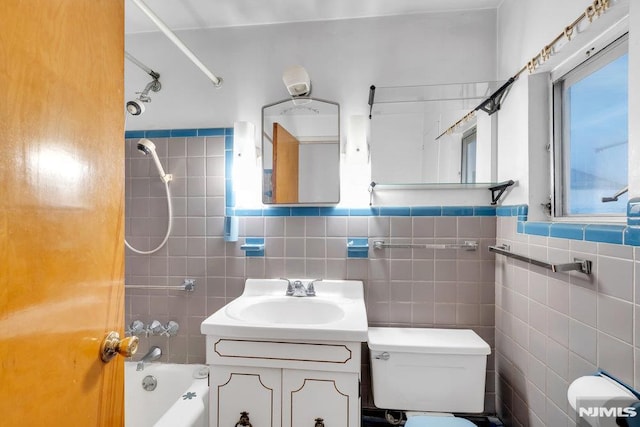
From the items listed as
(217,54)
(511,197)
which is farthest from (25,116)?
(511,197)

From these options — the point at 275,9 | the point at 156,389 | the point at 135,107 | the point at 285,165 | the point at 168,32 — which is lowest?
the point at 156,389

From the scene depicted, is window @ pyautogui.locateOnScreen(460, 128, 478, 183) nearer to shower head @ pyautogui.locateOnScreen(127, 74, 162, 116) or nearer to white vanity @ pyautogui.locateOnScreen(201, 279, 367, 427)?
white vanity @ pyautogui.locateOnScreen(201, 279, 367, 427)

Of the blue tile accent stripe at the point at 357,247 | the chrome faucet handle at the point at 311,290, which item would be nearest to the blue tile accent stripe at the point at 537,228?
the blue tile accent stripe at the point at 357,247

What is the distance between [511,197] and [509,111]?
1.41 ft

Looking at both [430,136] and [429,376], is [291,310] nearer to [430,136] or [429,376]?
[429,376]

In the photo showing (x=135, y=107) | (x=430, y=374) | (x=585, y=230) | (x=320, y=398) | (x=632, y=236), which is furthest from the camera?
(x=135, y=107)

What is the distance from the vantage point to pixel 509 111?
1.38 metres

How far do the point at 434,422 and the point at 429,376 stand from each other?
0.18 m

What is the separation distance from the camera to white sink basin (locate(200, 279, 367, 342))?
1.11 m

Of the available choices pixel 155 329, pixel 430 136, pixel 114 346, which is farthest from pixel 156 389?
pixel 430 136

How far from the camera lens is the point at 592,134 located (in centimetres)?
106

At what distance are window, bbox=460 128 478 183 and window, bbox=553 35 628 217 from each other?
1.13ft

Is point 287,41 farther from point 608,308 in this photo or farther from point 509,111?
point 608,308

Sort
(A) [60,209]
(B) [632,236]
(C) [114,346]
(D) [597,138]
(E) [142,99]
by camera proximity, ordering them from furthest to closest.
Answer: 1. (E) [142,99]
2. (D) [597,138]
3. (B) [632,236]
4. (C) [114,346]
5. (A) [60,209]
